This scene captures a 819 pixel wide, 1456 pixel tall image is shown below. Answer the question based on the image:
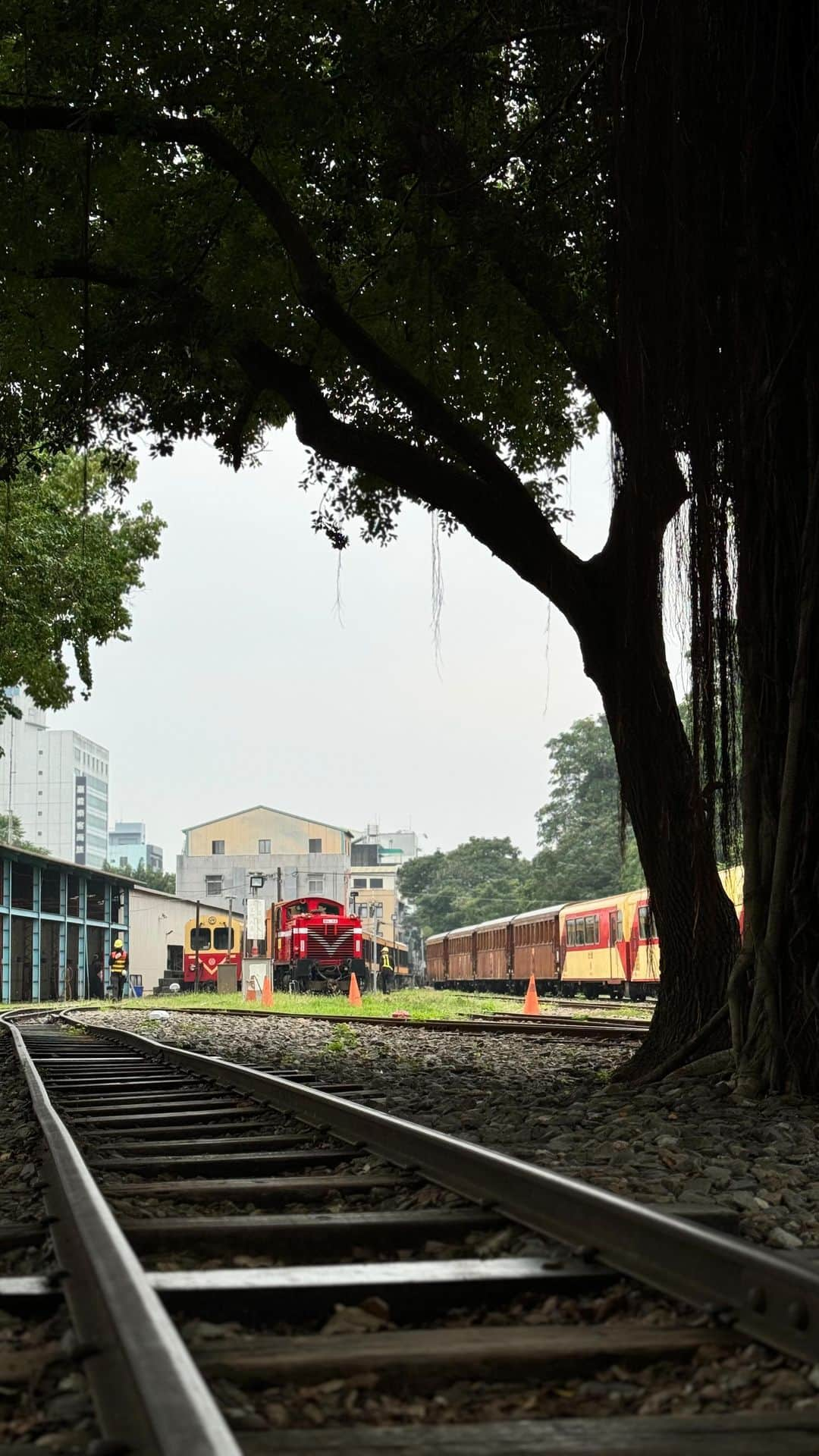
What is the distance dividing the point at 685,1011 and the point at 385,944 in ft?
149

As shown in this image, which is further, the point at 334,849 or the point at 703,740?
the point at 334,849

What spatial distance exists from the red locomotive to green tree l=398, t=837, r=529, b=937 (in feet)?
245

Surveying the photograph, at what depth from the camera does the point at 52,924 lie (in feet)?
170

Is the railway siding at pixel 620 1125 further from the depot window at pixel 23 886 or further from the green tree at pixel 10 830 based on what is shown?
the green tree at pixel 10 830

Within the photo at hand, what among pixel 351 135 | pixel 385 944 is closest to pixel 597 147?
pixel 351 135

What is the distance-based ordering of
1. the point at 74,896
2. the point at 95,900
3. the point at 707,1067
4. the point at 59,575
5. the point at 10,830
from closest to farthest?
the point at 707,1067
the point at 59,575
the point at 74,896
the point at 95,900
the point at 10,830

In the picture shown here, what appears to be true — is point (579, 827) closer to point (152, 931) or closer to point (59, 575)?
point (152, 931)

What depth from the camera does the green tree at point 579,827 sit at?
8294 cm

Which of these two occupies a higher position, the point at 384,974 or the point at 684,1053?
the point at 684,1053

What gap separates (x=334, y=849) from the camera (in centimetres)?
10606

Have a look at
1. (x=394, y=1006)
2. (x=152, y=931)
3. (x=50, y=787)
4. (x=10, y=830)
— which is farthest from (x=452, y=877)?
(x=394, y=1006)

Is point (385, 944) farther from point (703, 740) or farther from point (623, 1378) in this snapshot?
point (623, 1378)

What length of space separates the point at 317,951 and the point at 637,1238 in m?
37.3

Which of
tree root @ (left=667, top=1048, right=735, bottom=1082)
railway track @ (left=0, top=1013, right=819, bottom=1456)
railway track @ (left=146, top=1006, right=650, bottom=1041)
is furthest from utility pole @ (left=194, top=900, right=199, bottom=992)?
railway track @ (left=0, top=1013, right=819, bottom=1456)
